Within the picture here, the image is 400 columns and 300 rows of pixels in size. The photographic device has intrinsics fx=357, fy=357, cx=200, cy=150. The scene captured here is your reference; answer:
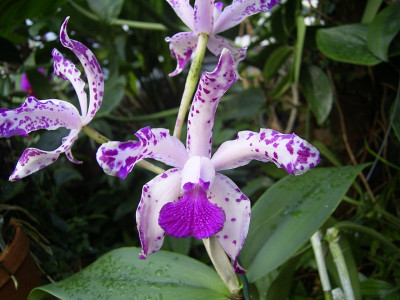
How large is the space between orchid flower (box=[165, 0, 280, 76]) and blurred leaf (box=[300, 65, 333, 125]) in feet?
1.72

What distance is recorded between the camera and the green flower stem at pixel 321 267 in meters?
0.67

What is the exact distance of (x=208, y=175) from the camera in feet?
1.65

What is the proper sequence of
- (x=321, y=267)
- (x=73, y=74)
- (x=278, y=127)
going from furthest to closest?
(x=278, y=127) < (x=321, y=267) < (x=73, y=74)

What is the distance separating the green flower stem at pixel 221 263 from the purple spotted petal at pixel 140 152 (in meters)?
0.13

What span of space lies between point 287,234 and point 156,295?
0.85 ft

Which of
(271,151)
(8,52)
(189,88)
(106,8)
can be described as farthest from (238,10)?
(8,52)

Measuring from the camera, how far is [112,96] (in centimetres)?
109

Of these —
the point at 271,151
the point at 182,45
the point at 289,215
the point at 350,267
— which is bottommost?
the point at 350,267

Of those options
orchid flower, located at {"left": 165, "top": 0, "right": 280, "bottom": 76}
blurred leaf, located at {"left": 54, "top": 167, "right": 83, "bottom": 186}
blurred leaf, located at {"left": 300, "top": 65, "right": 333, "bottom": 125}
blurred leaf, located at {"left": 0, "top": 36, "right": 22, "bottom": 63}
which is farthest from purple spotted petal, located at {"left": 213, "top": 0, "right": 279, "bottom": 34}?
blurred leaf, located at {"left": 54, "top": 167, "right": 83, "bottom": 186}

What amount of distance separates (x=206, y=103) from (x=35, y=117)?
0.25m

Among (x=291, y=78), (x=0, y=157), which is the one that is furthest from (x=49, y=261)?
(x=291, y=78)

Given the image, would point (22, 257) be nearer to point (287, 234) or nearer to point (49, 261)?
point (49, 261)

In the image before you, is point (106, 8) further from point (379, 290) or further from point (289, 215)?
point (379, 290)

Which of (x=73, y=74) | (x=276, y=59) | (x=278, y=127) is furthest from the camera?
(x=278, y=127)
